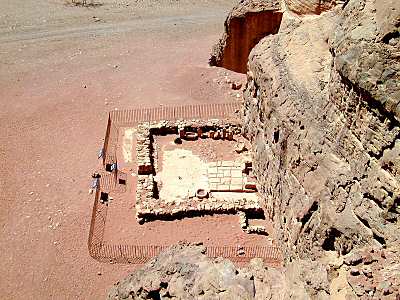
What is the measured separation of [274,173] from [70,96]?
12.7 meters

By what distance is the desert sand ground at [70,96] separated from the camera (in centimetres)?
1645

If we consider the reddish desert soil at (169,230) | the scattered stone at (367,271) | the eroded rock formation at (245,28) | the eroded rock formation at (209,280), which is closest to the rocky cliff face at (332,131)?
the reddish desert soil at (169,230)

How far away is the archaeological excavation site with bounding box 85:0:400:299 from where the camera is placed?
10.7 metres

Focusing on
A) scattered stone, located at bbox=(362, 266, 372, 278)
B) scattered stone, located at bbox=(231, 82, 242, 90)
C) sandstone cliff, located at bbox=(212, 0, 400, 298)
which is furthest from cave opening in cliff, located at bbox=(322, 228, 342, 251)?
scattered stone, located at bbox=(231, 82, 242, 90)

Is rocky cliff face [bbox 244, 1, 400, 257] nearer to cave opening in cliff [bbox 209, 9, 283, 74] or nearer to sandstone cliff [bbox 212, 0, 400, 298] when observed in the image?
sandstone cliff [bbox 212, 0, 400, 298]

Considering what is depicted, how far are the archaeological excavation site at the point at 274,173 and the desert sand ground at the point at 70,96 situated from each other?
2.88 feet

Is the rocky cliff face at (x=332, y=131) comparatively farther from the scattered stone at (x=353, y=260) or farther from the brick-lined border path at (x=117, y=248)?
the scattered stone at (x=353, y=260)

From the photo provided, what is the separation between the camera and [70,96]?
25.4 m

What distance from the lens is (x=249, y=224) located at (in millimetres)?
18000

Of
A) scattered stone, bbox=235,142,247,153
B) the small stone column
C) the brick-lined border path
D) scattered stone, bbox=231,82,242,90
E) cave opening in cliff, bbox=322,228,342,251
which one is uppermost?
cave opening in cliff, bbox=322,228,342,251

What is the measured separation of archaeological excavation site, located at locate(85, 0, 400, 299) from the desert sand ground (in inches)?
34.5

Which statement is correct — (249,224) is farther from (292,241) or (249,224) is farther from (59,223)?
(59,223)

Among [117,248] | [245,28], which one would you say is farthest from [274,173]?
[245,28]

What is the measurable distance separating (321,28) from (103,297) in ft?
39.0
